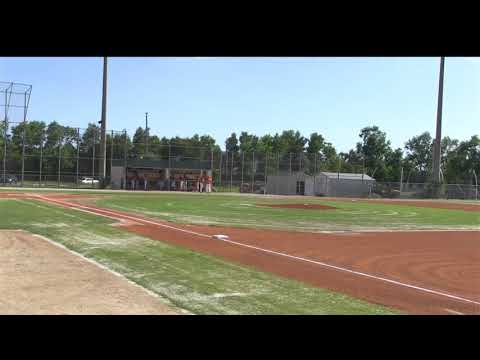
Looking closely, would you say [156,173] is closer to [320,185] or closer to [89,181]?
[89,181]

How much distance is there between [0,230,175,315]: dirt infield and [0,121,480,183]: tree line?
44.6 metres

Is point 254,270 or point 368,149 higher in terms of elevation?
point 368,149

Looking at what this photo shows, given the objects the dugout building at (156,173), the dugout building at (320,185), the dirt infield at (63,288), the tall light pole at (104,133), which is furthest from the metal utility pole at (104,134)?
the dirt infield at (63,288)

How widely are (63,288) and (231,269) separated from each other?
3.37m

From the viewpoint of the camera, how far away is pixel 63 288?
24.5 ft

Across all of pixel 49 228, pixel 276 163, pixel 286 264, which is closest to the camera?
pixel 286 264

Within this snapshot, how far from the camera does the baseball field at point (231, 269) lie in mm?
6948

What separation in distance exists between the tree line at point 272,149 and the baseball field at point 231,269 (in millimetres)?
38813

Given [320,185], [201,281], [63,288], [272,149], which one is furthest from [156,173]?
[272,149]

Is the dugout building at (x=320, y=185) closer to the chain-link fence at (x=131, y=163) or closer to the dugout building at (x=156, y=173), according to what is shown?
the chain-link fence at (x=131, y=163)
